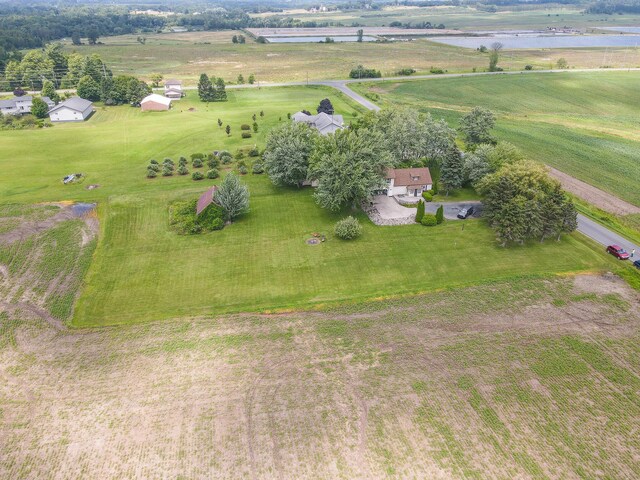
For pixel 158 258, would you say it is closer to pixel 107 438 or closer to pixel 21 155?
pixel 107 438

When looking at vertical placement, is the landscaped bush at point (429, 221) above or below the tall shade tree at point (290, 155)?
below

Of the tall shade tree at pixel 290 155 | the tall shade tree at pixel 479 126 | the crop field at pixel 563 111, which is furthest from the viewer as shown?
the tall shade tree at pixel 479 126

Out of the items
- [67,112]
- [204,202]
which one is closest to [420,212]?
[204,202]

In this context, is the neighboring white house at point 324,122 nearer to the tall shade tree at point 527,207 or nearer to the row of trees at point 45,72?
the tall shade tree at point 527,207

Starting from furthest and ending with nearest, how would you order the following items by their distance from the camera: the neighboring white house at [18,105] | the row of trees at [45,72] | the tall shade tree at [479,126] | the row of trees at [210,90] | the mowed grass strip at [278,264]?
the row of trees at [45,72], the row of trees at [210,90], the neighboring white house at [18,105], the tall shade tree at [479,126], the mowed grass strip at [278,264]

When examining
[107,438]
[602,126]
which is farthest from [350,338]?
[602,126]

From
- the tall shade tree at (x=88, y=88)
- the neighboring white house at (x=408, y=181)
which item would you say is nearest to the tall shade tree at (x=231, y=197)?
the neighboring white house at (x=408, y=181)
